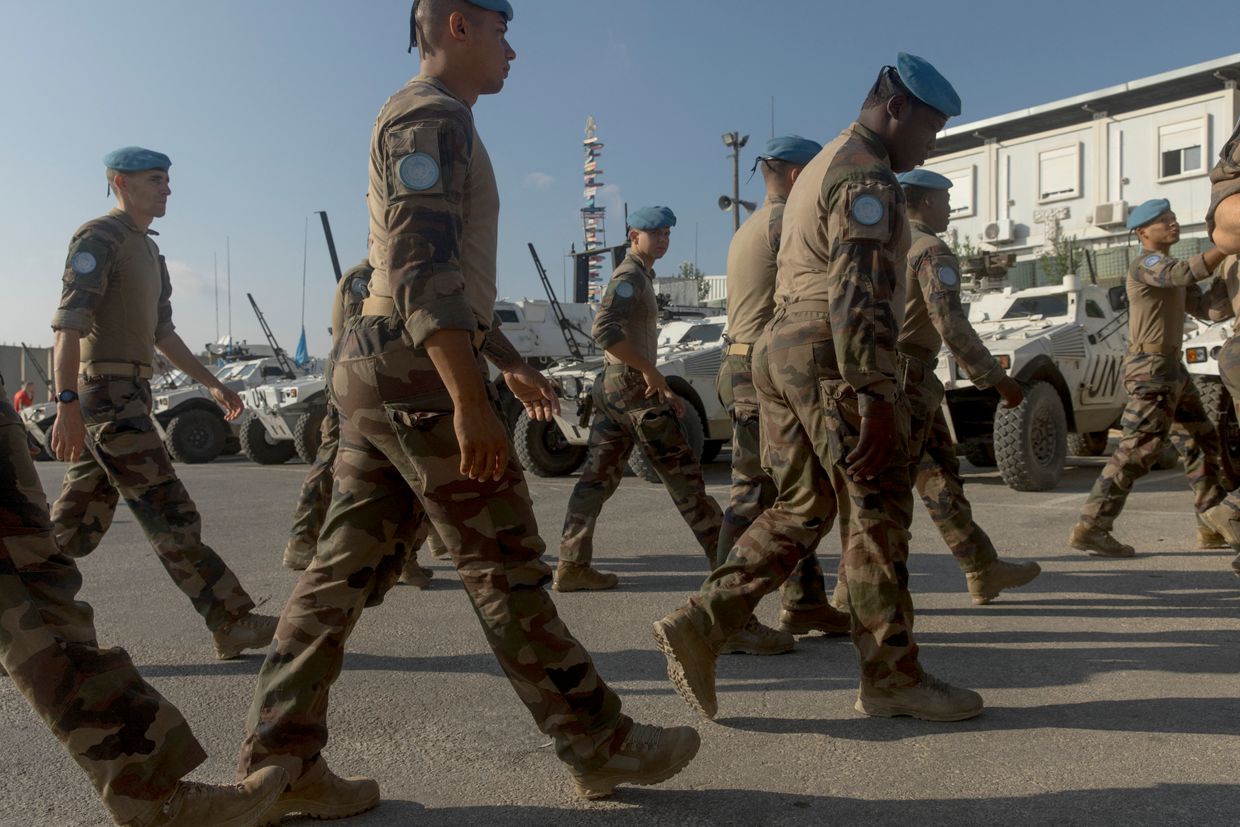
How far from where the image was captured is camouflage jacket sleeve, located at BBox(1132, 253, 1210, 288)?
16.1ft

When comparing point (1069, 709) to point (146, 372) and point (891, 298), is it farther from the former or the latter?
point (146, 372)

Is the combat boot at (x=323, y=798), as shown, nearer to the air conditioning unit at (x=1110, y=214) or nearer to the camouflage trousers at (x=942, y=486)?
the camouflage trousers at (x=942, y=486)

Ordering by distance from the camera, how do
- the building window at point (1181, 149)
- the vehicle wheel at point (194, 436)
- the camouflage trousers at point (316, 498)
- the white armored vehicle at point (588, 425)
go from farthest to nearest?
the building window at point (1181, 149) < the vehicle wheel at point (194, 436) < the white armored vehicle at point (588, 425) < the camouflage trousers at point (316, 498)

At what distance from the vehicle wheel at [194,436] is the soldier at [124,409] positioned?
1118 centimetres

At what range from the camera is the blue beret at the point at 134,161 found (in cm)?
400

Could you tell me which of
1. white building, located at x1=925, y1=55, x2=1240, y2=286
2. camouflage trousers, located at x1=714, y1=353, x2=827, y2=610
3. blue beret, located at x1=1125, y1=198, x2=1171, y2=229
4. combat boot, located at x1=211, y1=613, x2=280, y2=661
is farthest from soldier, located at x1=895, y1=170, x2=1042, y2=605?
white building, located at x1=925, y1=55, x2=1240, y2=286

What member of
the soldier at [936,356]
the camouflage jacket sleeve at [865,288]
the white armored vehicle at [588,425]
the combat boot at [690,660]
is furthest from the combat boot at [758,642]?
the white armored vehicle at [588,425]

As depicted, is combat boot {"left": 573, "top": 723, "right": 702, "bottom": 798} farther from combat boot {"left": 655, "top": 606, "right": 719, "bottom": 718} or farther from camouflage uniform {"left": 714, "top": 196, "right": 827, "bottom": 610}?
camouflage uniform {"left": 714, "top": 196, "right": 827, "bottom": 610}

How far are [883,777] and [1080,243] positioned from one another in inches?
1172

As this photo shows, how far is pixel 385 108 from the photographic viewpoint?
2285mm

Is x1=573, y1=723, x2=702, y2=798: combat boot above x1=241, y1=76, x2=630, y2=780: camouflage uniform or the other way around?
the other way around

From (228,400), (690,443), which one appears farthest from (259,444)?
(228,400)

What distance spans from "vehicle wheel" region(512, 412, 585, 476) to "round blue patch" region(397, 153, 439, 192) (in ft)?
25.8

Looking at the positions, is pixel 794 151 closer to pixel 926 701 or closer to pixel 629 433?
pixel 629 433
